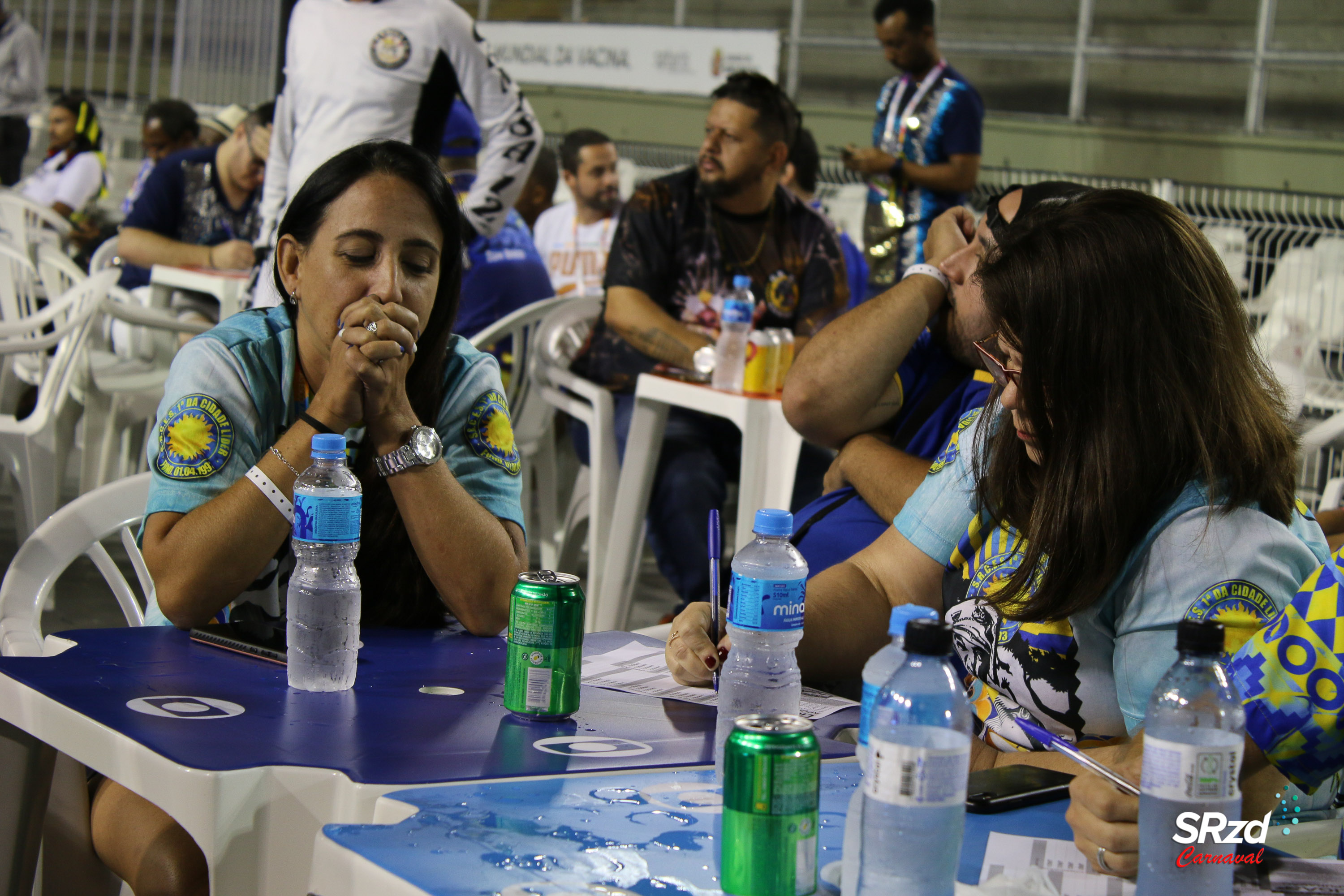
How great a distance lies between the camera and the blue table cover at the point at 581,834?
3.19 ft

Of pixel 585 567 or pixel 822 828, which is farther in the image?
pixel 585 567

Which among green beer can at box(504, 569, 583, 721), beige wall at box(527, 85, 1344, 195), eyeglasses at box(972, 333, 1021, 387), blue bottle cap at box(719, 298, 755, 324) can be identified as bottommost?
green beer can at box(504, 569, 583, 721)

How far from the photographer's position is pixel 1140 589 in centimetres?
139

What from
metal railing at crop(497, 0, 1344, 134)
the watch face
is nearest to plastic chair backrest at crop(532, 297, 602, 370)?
the watch face

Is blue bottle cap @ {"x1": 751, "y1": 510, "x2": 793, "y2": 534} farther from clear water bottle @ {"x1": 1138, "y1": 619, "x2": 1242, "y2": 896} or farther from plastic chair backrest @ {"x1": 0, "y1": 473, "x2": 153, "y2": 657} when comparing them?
plastic chair backrest @ {"x1": 0, "y1": 473, "x2": 153, "y2": 657}

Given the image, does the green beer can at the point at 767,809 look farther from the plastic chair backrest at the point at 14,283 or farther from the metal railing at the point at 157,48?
the metal railing at the point at 157,48

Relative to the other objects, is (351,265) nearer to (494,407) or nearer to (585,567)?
(494,407)

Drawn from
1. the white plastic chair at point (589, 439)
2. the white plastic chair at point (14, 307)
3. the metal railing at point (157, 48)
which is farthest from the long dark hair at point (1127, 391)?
the metal railing at point (157, 48)

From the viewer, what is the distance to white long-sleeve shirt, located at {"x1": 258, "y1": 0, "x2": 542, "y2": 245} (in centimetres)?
362

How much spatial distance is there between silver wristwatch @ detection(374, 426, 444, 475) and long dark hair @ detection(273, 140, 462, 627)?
9 centimetres

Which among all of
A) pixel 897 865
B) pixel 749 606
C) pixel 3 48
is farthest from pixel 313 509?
pixel 3 48

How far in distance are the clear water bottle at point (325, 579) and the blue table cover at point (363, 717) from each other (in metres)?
0.03

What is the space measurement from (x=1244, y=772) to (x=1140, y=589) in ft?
1.04

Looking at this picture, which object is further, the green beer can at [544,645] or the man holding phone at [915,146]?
the man holding phone at [915,146]
